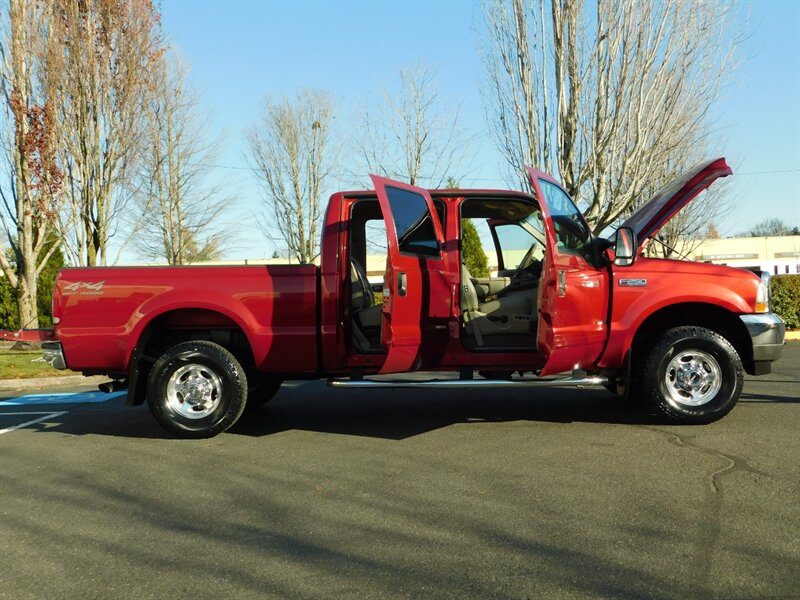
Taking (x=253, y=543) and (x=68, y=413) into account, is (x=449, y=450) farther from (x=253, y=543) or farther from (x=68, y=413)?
(x=68, y=413)

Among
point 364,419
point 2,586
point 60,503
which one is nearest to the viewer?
point 2,586

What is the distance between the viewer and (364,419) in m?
7.14

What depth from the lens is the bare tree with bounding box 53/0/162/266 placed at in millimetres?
15867

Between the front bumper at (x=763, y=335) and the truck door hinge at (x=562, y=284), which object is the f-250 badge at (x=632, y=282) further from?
the front bumper at (x=763, y=335)

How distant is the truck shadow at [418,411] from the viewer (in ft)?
22.0

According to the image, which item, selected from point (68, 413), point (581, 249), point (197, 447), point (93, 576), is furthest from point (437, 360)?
point (68, 413)

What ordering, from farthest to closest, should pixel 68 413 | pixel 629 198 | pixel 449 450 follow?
pixel 629 198
pixel 68 413
pixel 449 450

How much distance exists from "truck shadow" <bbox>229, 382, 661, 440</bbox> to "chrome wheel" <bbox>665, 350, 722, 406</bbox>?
0.41 metres

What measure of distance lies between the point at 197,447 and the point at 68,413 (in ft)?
9.67

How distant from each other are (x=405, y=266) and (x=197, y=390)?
2212 mm

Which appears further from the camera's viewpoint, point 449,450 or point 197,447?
point 197,447

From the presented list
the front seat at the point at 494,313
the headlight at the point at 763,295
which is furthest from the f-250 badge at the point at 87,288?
the headlight at the point at 763,295

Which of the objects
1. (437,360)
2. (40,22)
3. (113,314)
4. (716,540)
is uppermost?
(40,22)

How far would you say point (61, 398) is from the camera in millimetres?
9633
